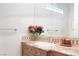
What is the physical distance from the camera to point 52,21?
1112mm

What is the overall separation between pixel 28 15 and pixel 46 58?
0.37 m

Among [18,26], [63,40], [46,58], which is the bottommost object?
[46,58]

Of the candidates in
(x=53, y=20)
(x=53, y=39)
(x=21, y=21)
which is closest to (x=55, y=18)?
(x=53, y=20)

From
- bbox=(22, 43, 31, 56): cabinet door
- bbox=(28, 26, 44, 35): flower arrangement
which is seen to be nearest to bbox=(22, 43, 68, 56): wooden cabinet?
bbox=(22, 43, 31, 56): cabinet door

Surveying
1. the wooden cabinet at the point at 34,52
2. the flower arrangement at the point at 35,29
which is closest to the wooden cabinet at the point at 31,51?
the wooden cabinet at the point at 34,52

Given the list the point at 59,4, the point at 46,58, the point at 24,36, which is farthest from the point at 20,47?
the point at 59,4

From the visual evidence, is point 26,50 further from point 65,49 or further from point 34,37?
point 65,49

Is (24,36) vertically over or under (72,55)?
over

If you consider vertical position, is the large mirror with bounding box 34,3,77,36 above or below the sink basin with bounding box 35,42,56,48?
above

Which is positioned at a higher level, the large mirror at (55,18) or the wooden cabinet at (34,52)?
the large mirror at (55,18)

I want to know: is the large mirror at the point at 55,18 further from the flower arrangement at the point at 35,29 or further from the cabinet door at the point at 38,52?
the cabinet door at the point at 38,52

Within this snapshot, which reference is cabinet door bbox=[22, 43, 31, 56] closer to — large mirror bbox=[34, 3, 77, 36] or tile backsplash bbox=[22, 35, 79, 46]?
tile backsplash bbox=[22, 35, 79, 46]

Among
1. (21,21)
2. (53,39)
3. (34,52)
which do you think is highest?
(21,21)

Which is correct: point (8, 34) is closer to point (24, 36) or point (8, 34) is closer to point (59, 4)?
point (24, 36)
